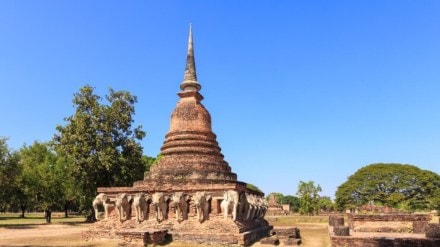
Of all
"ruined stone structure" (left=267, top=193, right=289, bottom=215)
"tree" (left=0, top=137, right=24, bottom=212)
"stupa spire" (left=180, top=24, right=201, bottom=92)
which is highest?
"stupa spire" (left=180, top=24, right=201, bottom=92)

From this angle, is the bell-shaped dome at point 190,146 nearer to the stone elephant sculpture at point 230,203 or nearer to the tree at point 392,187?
the stone elephant sculpture at point 230,203

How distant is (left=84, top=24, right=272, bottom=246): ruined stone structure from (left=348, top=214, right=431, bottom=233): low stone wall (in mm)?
5262

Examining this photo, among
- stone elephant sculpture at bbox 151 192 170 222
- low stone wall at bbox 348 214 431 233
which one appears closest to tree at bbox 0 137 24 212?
stone elephant sculpture at bbox 151 192 170 222

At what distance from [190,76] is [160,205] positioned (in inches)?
332

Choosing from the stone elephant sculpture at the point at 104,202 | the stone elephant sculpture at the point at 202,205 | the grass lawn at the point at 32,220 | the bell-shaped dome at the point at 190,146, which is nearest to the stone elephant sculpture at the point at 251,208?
the bell-shaped dome at the point at 190,146

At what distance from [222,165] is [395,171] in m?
36.2

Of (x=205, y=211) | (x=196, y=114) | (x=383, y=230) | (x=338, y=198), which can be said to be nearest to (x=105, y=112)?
(x=196, y=114)

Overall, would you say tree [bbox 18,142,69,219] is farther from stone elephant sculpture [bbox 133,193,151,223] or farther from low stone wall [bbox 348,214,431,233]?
low stone wall [bbox 348,214,431,233]

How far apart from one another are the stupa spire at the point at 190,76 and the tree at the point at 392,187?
34333mm

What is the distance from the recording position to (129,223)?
54.2 feet

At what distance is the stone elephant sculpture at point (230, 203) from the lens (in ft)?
48.7

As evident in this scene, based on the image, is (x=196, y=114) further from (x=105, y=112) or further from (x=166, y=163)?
(x=105, y=112)

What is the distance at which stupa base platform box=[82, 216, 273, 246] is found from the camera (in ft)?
44.3

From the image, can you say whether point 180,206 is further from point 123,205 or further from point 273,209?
point 273,209
